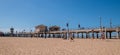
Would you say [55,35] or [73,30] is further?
[55,35]

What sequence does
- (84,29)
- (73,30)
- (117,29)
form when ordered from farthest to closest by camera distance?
(73,30)
(84,29)
(117,29)

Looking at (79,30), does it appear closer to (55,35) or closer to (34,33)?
(55,35)

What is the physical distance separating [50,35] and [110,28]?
39443 millimetres

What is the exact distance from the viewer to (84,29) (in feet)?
180

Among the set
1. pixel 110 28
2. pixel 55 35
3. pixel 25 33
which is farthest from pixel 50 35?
pixel 110 28

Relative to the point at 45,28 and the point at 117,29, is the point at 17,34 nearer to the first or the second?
the point at 45,28

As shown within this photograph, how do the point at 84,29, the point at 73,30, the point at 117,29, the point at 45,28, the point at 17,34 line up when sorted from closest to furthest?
1. the point at 117,29
2. the point at 84,29
3. the point at 73,30
4. the point at 45,28
5. the point at 17,34

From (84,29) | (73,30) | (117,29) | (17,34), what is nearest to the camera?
(117,29)

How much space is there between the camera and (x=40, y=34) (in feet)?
278

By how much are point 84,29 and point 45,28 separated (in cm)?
3187

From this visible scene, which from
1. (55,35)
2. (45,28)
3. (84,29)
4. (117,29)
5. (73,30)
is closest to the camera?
(117,29)

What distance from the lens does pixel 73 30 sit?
59.4 m

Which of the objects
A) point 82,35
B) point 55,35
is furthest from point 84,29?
point 55,35

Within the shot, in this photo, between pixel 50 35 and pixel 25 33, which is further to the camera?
pixel 25 33
